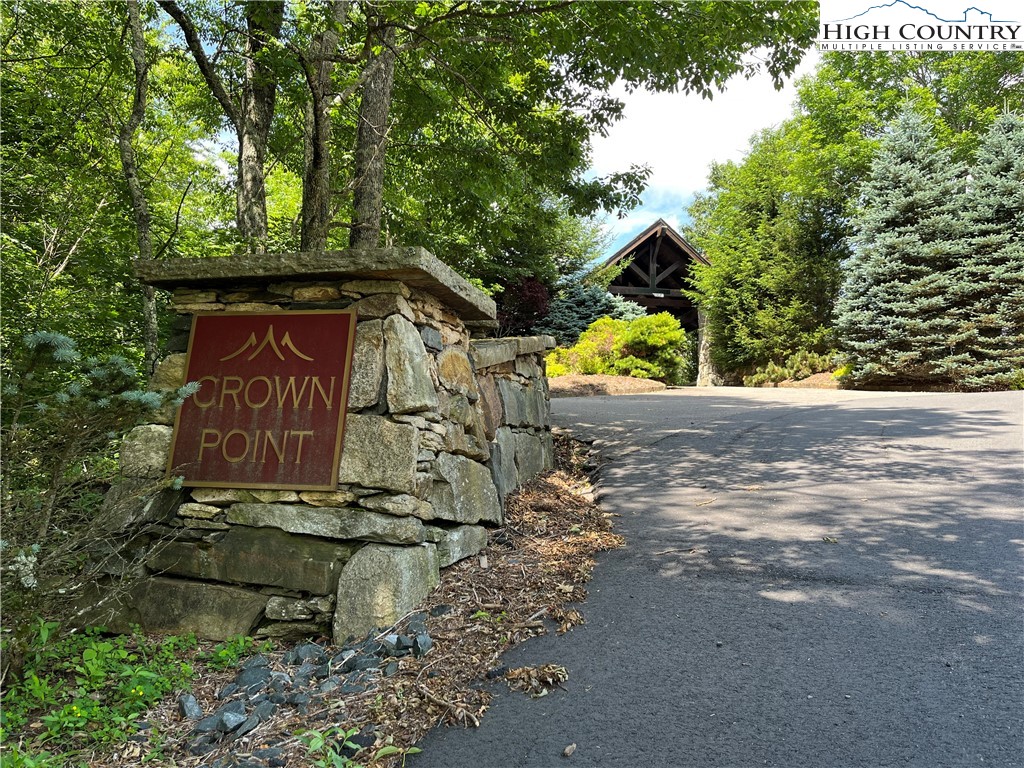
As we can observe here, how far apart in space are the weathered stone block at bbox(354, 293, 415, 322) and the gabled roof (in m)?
16.8

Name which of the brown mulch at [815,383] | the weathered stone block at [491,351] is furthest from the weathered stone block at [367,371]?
the brown mulch at [815,383]

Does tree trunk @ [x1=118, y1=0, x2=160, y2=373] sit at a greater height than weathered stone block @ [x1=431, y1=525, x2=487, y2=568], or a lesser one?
greater

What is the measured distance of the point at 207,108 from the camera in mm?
6699

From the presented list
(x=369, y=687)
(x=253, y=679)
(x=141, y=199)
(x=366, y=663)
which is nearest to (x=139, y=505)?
(x=253, y=679)

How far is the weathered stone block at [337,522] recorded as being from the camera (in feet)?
9.72

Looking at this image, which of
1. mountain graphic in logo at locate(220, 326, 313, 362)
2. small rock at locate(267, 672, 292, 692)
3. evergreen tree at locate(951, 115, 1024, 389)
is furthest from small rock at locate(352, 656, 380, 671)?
evergreen tree at locate(951, 115, 1024, 389)

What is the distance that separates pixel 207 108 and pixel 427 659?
6.76 m

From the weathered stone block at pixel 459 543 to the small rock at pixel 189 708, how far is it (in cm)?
128

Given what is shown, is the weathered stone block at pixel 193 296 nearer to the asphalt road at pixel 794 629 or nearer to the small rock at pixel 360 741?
the small rock at pixel 360 741

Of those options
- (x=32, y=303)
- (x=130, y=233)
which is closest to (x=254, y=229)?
(x=130, y=233)

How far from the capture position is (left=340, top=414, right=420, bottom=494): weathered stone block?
301cm

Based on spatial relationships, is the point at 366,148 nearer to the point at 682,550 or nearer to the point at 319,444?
the point at 319,444

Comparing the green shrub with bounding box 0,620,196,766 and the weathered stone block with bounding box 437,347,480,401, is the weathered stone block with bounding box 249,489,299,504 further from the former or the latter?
the weathered stone block with bounding box 437,347,480,401

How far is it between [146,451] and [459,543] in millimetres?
1851
